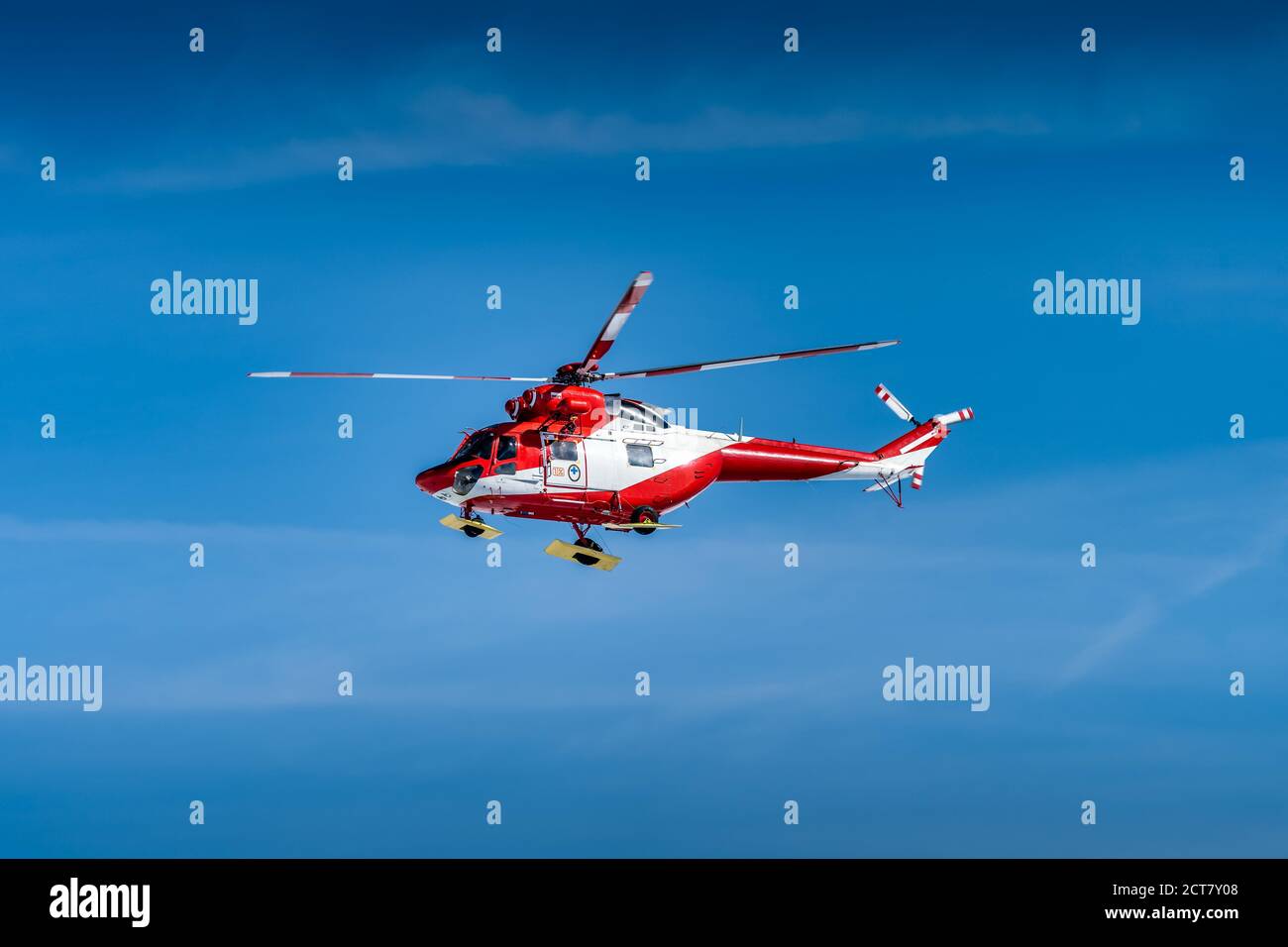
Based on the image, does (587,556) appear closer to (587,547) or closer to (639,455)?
(587,547)

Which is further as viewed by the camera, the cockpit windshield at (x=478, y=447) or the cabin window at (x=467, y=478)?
the cockpit windshield at (x=478, y=447)

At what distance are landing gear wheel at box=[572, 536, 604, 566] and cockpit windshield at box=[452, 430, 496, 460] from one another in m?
4.57

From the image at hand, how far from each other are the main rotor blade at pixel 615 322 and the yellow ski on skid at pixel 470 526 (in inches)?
262

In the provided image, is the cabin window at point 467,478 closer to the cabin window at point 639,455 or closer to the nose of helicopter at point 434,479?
the nose of helicopter at point 434,479

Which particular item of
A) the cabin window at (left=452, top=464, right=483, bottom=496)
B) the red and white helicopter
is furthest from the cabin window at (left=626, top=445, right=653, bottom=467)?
the cabin window at (left=452, top=464, right=483, bottom=496)

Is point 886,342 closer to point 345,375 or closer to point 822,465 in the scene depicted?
point 822,465

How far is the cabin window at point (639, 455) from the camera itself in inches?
2467

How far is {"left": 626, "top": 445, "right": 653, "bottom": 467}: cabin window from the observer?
6266cm

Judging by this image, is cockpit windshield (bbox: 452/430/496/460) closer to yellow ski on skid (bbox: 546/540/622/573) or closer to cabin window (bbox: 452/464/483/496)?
cabin window (bbox: 452/464/483/496)

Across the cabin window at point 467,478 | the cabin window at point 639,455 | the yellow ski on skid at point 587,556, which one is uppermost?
the cabin window at point 639,455

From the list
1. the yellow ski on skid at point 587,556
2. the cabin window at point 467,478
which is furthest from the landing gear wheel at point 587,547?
the cabin window at point 467,478

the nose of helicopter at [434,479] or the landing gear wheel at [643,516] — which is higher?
the nose of helicopter at [434,479]

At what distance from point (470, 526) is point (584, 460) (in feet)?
14.7
